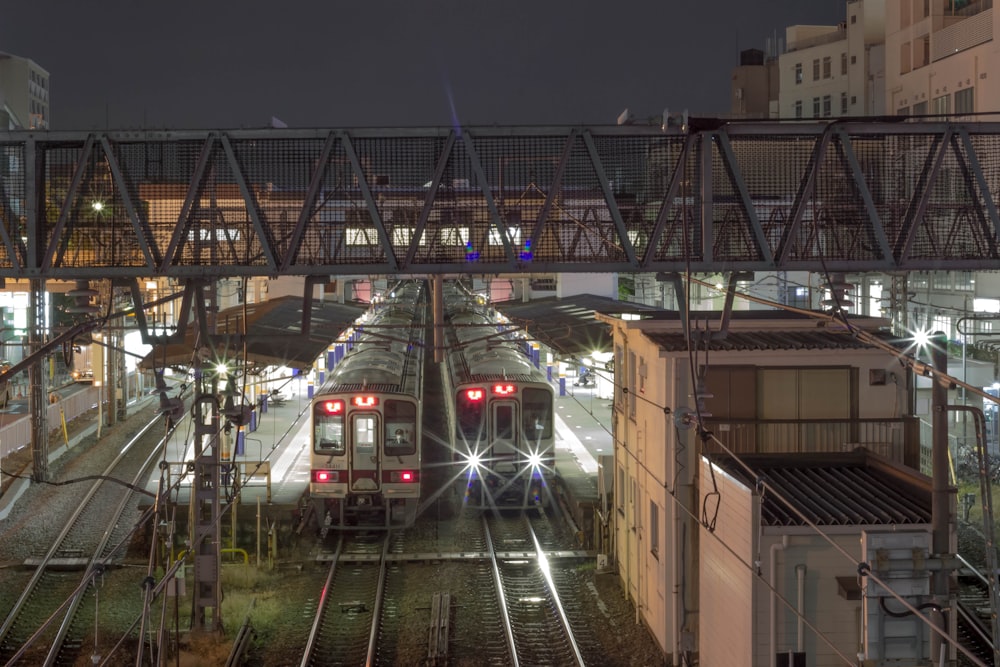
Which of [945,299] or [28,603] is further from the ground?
[945,299]

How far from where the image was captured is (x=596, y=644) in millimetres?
9711

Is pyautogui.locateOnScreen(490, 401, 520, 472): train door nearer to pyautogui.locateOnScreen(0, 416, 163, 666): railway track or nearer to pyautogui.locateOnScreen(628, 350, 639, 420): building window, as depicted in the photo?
pyautogui.locateOnScreen(628, 350, 639, 420): building window

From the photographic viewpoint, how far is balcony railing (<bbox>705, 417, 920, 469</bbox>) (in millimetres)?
9000

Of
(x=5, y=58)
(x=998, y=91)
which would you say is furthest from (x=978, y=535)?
(x=5, y=58)

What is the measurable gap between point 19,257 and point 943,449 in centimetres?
537

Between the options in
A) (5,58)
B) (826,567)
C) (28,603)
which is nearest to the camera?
(826,567)

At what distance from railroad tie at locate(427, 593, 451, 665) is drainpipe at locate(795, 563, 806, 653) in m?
3.31

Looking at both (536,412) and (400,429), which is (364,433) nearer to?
(400,429)

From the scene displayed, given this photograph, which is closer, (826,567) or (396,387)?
(826,567)

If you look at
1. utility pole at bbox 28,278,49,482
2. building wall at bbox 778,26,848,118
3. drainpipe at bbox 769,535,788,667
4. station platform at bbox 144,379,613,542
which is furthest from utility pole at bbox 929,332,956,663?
building wall at bbox 778,26,848,118

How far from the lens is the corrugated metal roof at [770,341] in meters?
9.18

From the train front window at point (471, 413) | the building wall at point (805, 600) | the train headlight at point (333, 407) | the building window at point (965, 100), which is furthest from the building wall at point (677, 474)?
the building window at point (965, 100)

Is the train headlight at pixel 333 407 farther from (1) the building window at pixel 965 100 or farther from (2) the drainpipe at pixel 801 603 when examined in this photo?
(1) the building window at pixel 965 100

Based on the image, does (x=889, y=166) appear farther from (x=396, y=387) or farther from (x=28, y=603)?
(x=28, y=603)
